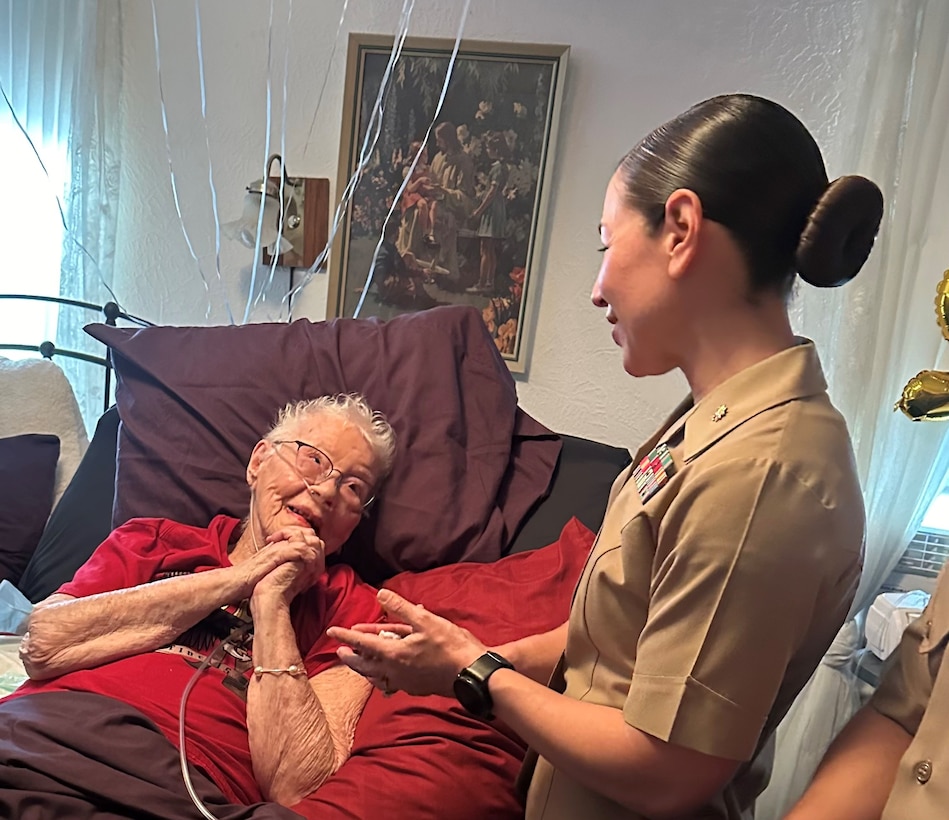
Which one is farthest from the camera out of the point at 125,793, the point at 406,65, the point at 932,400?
the point at 406,65

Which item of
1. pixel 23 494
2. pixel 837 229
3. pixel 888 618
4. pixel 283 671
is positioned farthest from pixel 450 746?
pixel 23 494

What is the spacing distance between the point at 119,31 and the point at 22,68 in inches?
11.9

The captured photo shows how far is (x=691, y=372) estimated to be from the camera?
94 centimetres

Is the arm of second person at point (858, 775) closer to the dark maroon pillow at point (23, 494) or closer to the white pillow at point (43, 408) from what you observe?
the dark maroon pillow at point (23, 494)

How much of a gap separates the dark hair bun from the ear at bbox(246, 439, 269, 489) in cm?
107

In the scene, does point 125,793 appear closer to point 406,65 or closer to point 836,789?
point 836,789

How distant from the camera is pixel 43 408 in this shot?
214 centimetres

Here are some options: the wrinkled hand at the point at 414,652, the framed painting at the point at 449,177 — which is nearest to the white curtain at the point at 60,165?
the framed painting at the point at 449,177

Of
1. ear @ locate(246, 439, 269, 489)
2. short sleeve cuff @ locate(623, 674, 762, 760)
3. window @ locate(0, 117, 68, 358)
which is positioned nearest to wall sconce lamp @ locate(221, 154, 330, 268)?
window @ locate(0, 117, 68, 358)

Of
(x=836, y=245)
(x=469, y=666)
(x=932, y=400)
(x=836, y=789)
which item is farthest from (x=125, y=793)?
(x=932, y=400)

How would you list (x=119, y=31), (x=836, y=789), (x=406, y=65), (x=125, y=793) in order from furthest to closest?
1. (x=119, y=31)
2. (x=406, y=65)
3. (x=125, y=793)
4. (x=836, y=789)

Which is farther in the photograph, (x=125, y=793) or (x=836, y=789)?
(x=125, y=793)

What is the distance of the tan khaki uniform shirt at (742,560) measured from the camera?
0.78 metres

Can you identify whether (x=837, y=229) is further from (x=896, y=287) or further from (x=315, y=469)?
(x=896, y=287)
